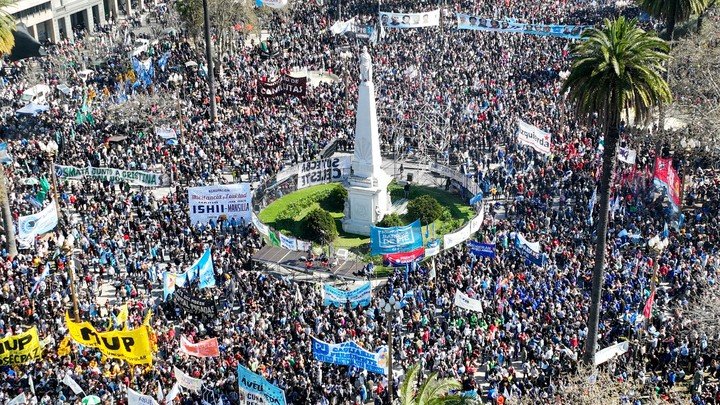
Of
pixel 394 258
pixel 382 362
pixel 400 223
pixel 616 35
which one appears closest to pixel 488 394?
pixel 382 362

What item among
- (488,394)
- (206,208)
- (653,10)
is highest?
(653,10)

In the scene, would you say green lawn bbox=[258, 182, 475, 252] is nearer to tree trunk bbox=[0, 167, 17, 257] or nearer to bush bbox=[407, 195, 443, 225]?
bush bbox=[407, 195, 443, 225]

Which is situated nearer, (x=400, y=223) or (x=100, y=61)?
(x=400, y=223)

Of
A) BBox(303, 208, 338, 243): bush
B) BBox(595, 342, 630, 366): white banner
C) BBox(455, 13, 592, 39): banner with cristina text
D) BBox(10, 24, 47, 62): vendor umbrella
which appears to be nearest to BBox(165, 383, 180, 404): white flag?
BBox(595, 342, 630, 366): white banner

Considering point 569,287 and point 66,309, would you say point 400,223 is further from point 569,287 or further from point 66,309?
point 66,309

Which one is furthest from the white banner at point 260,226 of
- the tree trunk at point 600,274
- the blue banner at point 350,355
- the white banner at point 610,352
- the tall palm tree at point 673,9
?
the tall palm tree at point 673,9

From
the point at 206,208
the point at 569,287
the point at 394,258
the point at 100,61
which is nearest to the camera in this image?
the point at 569,287
